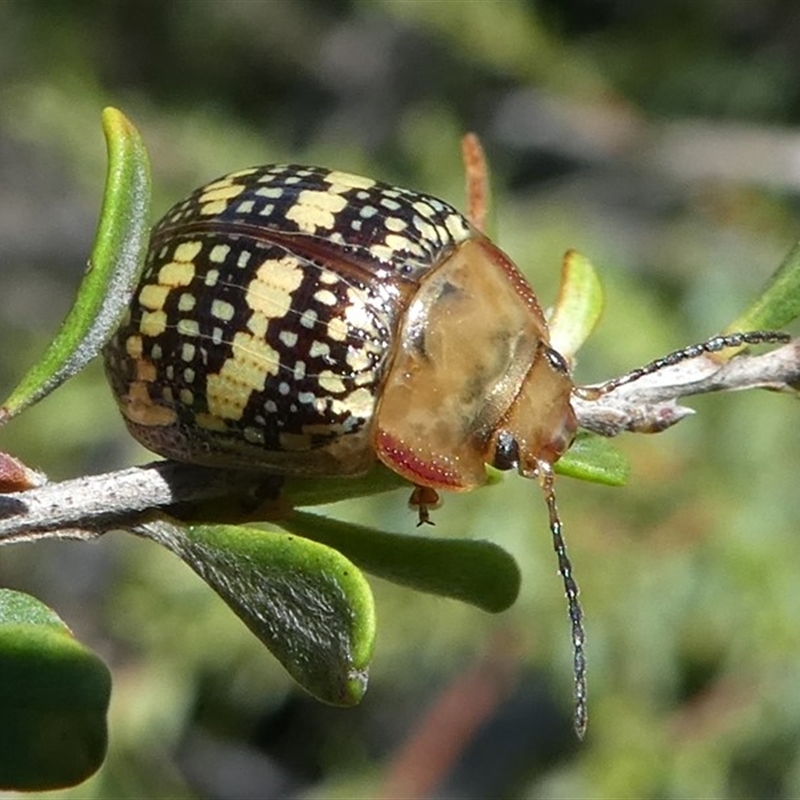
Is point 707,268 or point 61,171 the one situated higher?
point 707,268

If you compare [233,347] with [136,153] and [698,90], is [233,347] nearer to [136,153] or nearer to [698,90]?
[136,153]

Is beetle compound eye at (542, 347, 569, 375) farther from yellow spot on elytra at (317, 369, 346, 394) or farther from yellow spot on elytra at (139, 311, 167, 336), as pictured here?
yellow spot on elytra at (139, 311, 167, 336)

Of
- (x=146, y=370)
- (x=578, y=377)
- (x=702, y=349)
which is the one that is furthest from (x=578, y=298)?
(x=578, y=377)

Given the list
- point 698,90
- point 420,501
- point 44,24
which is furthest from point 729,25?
point 420,501

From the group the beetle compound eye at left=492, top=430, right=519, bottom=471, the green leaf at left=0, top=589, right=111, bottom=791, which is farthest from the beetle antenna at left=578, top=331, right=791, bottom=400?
the green leaf at left=0, top=589, right=111, bottom=791

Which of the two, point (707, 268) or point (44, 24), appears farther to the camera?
point (44, 24)

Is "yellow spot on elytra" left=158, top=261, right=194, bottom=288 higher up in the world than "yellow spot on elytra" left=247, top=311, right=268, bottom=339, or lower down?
higher up

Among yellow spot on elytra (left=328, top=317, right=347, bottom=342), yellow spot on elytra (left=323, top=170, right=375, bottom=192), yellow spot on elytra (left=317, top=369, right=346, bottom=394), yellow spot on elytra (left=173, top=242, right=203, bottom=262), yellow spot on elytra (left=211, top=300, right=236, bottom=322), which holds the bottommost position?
yellow spot on elytra (left=317, top=369, right=346, bottom=394)
